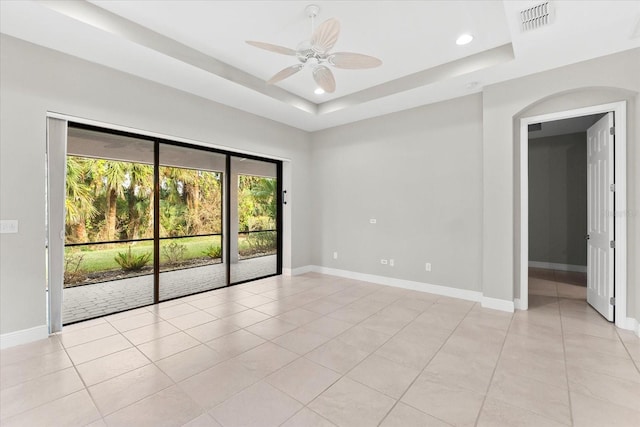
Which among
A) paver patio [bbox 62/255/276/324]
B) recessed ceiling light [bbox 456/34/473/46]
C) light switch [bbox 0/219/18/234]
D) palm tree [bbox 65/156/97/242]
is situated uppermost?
recessed ceiling light [bbox 456/34/473/46]

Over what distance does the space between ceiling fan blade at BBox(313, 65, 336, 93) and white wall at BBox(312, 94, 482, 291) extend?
2187 mm

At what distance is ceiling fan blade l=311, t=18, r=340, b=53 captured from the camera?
2250 mm

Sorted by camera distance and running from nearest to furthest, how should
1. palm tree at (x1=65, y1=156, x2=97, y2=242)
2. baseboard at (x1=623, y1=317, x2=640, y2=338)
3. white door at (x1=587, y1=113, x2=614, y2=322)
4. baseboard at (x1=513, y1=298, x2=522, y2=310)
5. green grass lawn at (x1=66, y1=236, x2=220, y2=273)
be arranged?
baseboard at (x1=623, y1=317, x2=640, y2=338) < white door at (x1=587, y1=113, x2=614, y2=322) < baseboard at (x1=513, y1=298, x2=522, y2=310) < palm tree at (x1=65, y1=156, x2=97, y2=242) < green grass lawn at (x1=66, y1=236, x2=220, y2=273)

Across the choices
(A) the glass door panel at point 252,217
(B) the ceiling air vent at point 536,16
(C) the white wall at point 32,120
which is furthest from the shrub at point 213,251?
(B) the ceiling air vent at point 536,16

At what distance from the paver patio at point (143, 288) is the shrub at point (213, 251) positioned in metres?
0.27

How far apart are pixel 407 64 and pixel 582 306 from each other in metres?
4.12

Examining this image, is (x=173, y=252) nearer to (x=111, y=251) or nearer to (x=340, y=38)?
(x=111, y=251)

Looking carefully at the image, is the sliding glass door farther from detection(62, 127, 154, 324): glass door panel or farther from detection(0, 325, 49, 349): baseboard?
detection(0, 325, 49, 349): baseboard

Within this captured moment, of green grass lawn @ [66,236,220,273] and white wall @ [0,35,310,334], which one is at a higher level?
white wall @ [0,35,310,334]

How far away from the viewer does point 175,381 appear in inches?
87.7

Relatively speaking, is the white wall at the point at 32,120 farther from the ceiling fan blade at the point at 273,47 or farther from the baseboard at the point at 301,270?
the baseboard at the point at 301,270

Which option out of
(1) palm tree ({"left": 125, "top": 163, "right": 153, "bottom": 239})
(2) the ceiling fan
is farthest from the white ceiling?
(1) palm tree ({"left": 125, "top": 163, "right": 153, "bottom": 239})

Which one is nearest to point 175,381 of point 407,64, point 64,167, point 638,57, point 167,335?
point 167,335

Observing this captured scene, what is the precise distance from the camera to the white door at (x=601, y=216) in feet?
10.9
